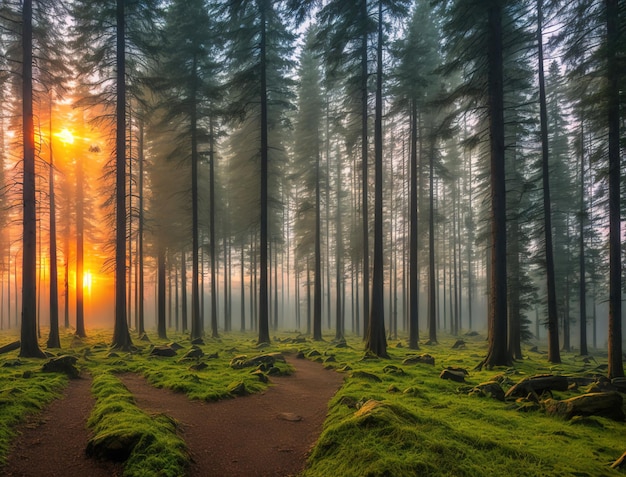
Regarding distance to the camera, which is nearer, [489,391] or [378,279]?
[489,391]

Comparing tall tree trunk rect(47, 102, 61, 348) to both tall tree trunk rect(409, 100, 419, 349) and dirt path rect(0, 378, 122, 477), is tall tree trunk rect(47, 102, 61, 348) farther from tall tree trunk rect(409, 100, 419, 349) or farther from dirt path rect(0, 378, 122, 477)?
tall tree trunk rect(409, 100, 419, 349)

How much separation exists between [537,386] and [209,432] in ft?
23.5

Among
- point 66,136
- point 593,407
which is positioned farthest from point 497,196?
point 66,136

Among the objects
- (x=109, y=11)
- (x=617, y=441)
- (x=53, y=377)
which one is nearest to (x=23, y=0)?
(x=109, y=11)

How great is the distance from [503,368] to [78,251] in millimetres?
30053

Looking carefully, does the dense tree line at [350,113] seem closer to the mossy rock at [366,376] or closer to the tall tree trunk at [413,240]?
the tall tree trunk at [413,240]

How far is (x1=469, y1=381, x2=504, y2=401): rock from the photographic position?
25.1 feet

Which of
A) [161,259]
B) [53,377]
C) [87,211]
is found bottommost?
[53,377]

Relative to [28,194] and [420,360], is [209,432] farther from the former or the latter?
[28,194]

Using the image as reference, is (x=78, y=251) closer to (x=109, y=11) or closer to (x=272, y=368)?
Answer: (x=109, y=11)

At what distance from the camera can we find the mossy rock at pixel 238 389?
822 cm

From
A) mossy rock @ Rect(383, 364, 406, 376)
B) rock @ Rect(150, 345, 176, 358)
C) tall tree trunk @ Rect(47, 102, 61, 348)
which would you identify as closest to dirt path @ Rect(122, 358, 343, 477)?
mossy rock @ Rect(383, 364, 406, 376)

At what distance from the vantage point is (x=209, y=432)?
19.7 feet

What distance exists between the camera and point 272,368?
10906mm
